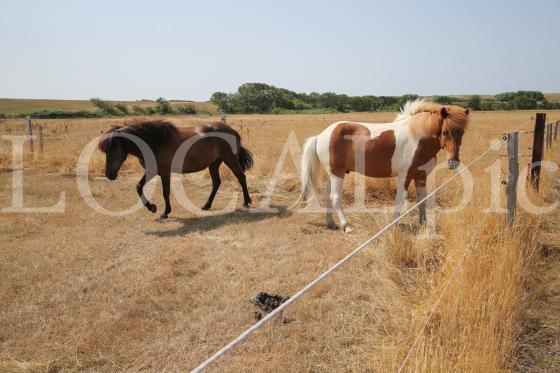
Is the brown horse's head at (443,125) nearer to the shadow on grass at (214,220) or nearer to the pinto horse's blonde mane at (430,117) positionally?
the pinto horse's blonde mane at (430,117)

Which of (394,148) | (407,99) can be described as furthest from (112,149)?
(407,99)

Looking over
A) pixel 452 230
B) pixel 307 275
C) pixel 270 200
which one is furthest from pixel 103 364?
pixel 270 200

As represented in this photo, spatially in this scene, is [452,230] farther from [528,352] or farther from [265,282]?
[265,282]

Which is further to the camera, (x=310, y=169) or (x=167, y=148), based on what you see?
(x=167, y=148)

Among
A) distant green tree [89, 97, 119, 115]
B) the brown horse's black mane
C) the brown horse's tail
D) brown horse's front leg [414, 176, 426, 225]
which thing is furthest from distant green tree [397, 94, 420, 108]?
distant green tree [89, 97, 119, 115]

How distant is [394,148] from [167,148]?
13.0ft

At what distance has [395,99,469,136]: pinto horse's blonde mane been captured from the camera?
4.68 metres

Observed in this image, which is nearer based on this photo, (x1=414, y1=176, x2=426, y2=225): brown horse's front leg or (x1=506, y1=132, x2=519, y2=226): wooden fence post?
(x1=506, y1=132, x2=519, y2=226): wooden fence post

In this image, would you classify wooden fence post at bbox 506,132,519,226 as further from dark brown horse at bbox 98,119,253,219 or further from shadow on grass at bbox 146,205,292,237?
dark brown horse at bbox 98,119,253,219

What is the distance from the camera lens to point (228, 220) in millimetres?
6422

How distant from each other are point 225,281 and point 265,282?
46 centimetres

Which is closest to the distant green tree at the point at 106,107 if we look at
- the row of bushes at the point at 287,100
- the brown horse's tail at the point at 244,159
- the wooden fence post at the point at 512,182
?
the row of bushes at the point at 287,100

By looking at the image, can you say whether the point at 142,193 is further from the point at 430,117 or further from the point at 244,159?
the point at 430,117

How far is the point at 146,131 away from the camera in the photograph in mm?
6312
